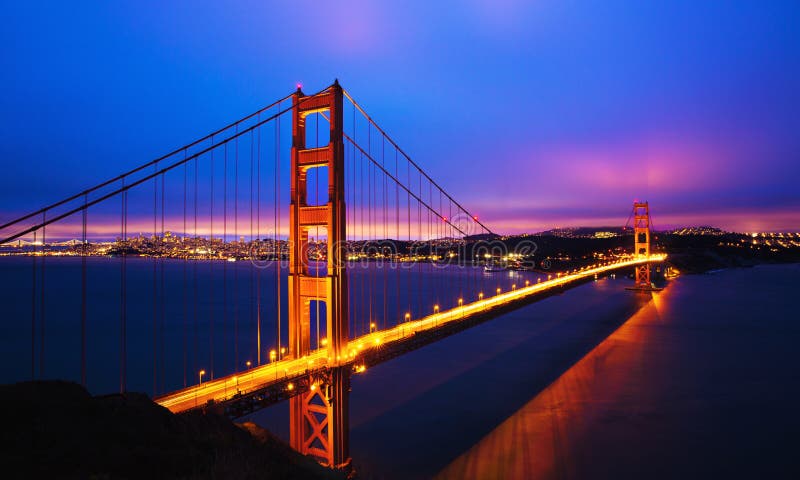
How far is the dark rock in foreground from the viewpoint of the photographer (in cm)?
467

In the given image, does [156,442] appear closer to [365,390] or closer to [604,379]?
Answer: [365,390]

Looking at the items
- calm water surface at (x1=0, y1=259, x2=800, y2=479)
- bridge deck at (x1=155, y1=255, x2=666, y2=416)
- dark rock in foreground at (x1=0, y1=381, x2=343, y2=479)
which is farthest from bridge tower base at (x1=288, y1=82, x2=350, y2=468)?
dark rock in foreground at (x1=0, y1=381, x2=343, y2=479)

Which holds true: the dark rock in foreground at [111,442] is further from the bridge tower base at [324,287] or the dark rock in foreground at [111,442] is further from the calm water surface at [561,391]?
the calm water surface at [561,391]

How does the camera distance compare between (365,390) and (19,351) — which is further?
(19,351)

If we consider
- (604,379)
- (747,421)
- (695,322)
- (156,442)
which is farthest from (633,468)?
(695,322)

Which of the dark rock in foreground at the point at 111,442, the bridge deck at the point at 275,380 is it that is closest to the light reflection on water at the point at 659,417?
the bridge deck at the point at 275,380

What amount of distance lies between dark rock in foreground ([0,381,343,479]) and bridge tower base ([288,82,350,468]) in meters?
4.70

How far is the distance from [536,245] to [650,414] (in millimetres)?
108736

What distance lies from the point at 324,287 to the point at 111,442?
24.1ft

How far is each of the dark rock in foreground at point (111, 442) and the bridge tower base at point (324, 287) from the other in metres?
4.70

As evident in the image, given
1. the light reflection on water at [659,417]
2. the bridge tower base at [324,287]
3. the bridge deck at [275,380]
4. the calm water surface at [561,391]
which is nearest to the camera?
the bridge deck at [275,380]

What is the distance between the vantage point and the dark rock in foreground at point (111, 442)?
15.3 feet

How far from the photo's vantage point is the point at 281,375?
35.6 ft

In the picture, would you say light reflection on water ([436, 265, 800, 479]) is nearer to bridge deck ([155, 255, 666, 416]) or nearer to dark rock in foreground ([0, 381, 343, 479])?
bridge deck ([155, 255, 666, 416])
